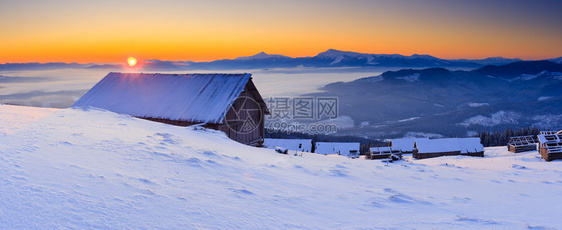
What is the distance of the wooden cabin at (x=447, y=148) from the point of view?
50.5 metres

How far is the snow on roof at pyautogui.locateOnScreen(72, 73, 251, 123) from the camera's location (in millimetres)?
17547

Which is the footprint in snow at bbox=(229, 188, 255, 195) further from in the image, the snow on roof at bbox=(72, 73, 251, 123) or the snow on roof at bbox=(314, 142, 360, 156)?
the snow on roof at bbox=(314, 142, 360, 156)

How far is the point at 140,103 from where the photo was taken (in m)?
19.6

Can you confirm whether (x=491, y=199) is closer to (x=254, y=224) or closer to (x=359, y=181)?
(x=359, y=181)

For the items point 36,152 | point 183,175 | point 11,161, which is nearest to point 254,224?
point 183,175

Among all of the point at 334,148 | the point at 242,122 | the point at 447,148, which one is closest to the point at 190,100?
the point at 242,122

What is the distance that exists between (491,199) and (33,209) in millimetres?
7257

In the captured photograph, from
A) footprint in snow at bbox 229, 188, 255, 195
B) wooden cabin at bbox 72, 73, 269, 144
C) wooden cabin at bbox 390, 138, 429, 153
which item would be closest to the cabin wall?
wooden cabin at bbox 72, 73, 269, 144

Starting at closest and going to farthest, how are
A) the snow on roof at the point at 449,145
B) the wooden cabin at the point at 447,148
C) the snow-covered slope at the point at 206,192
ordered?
the snow-covered slope at the point at 206,192 < the wooden cabin at the point at 447,148 < the snow on roof at the point at 449,145

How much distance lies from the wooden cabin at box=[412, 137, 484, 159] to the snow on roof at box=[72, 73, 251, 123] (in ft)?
141

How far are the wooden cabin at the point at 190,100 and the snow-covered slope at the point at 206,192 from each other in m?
9.93

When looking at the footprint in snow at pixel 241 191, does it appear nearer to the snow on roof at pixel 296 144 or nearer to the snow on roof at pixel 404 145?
the snow on roof at pixel 296 144
